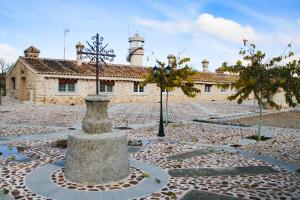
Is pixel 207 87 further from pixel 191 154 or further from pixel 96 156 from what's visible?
pixel 96 156

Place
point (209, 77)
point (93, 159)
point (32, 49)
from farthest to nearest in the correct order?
point (209, 77) < point (32, 49) < point (93, 159)

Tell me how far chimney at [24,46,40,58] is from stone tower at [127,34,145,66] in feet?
53.3

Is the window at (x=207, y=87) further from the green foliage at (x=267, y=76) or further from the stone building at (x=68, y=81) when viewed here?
the green foliage at (x=267, y=76)

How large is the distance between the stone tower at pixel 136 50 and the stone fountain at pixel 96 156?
39415 millimetres

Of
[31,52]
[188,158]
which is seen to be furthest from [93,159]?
[31,52]

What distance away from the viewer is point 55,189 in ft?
20.5

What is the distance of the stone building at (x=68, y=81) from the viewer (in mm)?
28234

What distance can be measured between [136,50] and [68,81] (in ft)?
59.8

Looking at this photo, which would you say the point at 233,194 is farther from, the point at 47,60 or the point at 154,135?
the point at 47,60

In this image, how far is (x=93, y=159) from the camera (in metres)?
6.73

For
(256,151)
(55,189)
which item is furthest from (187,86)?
(55,189)

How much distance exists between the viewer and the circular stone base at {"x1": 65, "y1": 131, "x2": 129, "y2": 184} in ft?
22.0

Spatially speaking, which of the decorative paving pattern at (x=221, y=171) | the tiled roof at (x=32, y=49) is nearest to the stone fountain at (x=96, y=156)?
the decorative paving pattern at (x=221, y=171)

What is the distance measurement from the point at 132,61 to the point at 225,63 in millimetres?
34184
